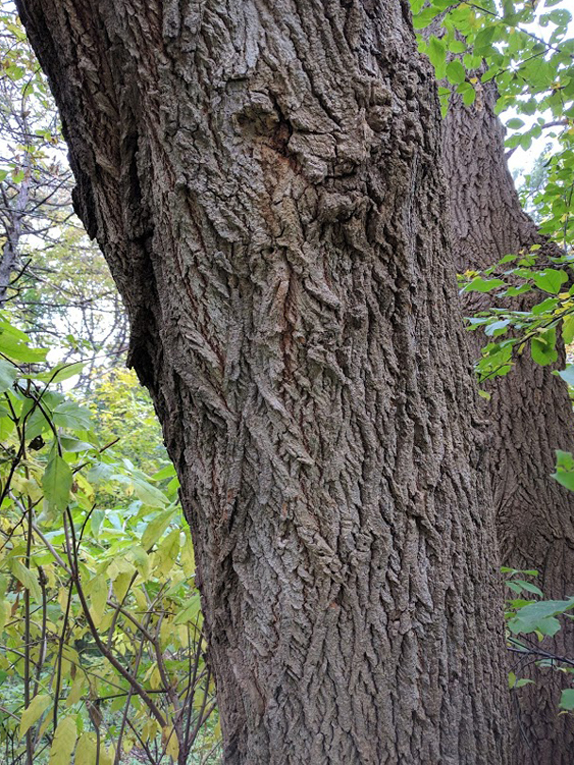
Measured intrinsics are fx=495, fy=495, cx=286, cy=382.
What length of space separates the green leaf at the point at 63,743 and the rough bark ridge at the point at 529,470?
190 cm

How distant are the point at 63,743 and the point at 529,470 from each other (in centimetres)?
224

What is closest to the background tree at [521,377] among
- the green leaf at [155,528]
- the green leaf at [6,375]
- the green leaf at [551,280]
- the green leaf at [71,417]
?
the green leaf at [551,280]

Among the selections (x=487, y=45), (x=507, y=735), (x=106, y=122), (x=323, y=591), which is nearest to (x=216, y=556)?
(x=323, y=591)

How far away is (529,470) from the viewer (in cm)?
250

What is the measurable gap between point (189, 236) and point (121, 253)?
7.4 inches

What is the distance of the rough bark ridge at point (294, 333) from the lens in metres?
0.84

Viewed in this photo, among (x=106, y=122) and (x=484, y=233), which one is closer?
(x=106, y=122)

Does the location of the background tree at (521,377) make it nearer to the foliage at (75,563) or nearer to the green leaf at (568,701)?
the green leaf at (568,701)

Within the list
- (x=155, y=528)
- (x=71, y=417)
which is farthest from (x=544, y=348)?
(x=71, y=417)

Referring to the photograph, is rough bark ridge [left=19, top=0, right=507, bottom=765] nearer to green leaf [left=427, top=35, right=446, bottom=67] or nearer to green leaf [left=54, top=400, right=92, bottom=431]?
green leaf [left=54, top=400, right=92, bottom=431]

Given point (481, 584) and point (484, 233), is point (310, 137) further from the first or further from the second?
point (484, 233)

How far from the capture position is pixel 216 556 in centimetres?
96

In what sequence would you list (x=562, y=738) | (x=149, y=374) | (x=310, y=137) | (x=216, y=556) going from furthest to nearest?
(x=562, y=738)
(x=149, y=374)
(x=216, y=556)
(x=310, y=137)

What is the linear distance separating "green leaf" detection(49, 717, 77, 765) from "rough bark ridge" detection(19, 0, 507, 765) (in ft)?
1.42
